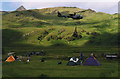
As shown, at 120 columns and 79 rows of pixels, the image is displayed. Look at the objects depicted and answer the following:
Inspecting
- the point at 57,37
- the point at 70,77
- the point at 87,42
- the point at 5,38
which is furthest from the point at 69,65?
the point at 5,38

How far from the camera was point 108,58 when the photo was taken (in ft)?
183

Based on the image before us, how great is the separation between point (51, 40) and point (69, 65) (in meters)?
145

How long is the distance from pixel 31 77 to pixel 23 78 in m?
1.51

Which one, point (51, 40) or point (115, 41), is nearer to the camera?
point (115, 41)

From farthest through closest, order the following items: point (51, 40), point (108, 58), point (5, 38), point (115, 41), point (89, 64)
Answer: point (5, 38), point (51, 40), point (115, 41), point (108, 58), point (89, 64)

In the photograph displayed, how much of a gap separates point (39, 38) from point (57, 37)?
23593 millimetres

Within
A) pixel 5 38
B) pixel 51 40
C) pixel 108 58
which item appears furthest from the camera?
pixel 5 38

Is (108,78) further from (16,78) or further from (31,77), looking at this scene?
(16,78)

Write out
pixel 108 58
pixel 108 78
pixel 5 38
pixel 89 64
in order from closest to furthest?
pixel 108 78, pixel 89 64, pixel 108 58, pixel 5 38

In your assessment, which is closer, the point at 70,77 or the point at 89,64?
the point at 70,77

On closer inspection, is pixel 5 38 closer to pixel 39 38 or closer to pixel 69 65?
pixel 39 38

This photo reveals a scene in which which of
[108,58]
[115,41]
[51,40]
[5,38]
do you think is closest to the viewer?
[108,58]

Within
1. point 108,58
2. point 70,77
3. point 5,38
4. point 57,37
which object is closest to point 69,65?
point 70,77

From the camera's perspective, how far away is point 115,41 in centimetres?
17288
